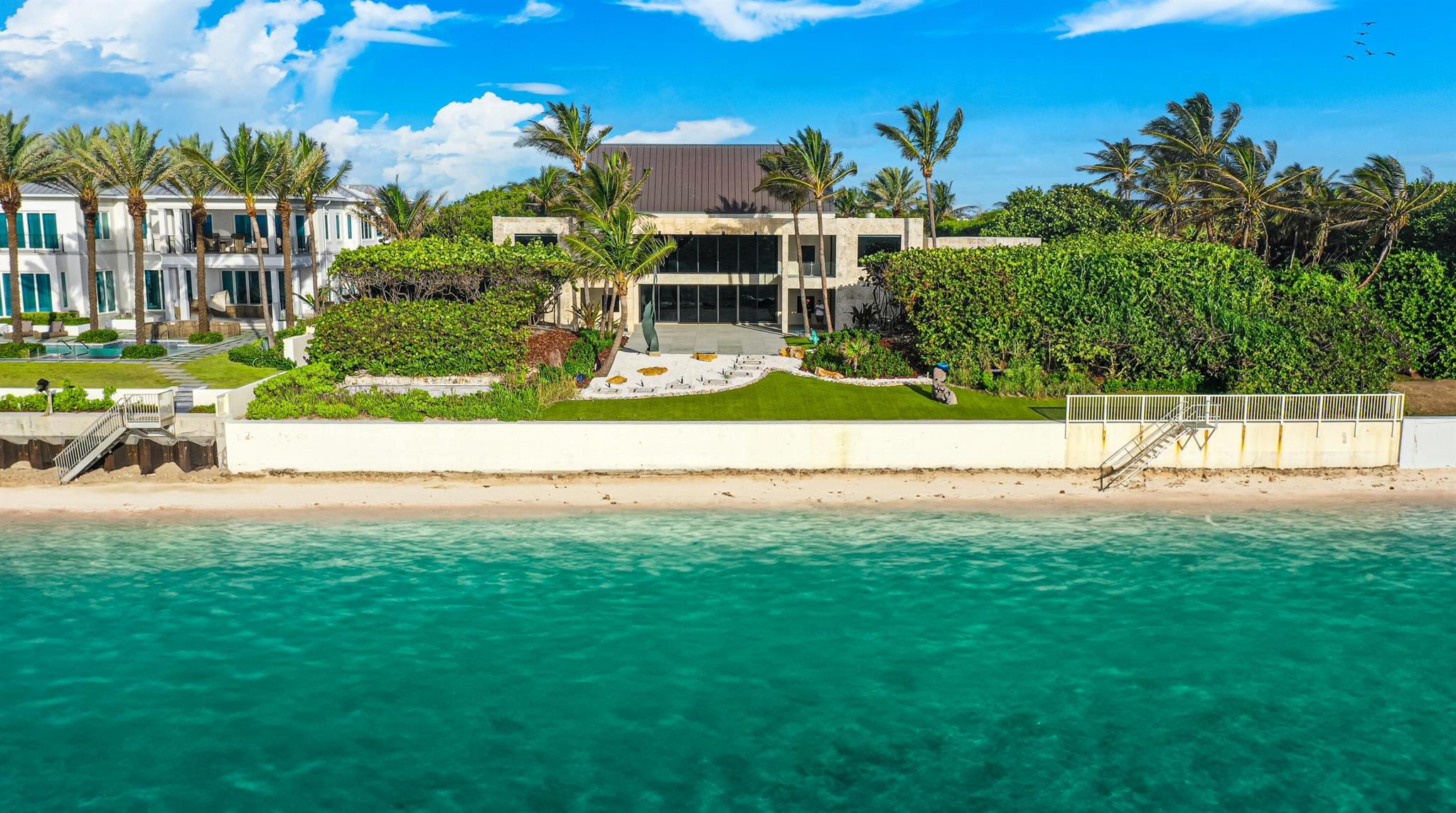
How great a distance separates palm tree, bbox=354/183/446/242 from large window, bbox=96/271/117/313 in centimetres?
1418

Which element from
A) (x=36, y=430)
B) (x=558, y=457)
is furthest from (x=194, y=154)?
(x=558, y=457)

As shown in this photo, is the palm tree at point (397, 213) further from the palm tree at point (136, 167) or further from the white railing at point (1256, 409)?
the white railing at point (1256, 409)

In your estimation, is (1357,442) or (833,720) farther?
(1357,442)

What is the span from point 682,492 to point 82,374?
26753 millimetres

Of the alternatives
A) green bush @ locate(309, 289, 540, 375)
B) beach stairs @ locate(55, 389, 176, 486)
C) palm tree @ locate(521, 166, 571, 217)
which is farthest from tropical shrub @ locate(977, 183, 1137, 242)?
beach stairs @ locate(55, 389, 176, 486)

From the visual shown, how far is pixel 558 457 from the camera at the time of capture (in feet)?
114

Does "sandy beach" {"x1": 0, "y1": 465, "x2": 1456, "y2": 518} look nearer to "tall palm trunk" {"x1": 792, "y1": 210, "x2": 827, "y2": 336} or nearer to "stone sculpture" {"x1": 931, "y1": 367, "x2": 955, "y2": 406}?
"stone sculpture" {"x1": 931, "y1": 367, "x2": 955, "y2": 406}

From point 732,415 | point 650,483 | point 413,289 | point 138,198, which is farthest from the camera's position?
point 138,198

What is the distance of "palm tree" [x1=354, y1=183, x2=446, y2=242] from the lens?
64.9 m

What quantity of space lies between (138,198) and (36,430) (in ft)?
62.6

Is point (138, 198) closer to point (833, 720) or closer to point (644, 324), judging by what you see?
point (644, 324)

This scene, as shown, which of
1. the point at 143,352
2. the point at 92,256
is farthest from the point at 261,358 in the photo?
the point at 92,256

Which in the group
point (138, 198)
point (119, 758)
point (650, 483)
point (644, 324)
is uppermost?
point (138, 198)

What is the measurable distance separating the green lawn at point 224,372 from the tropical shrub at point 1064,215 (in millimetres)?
49203
